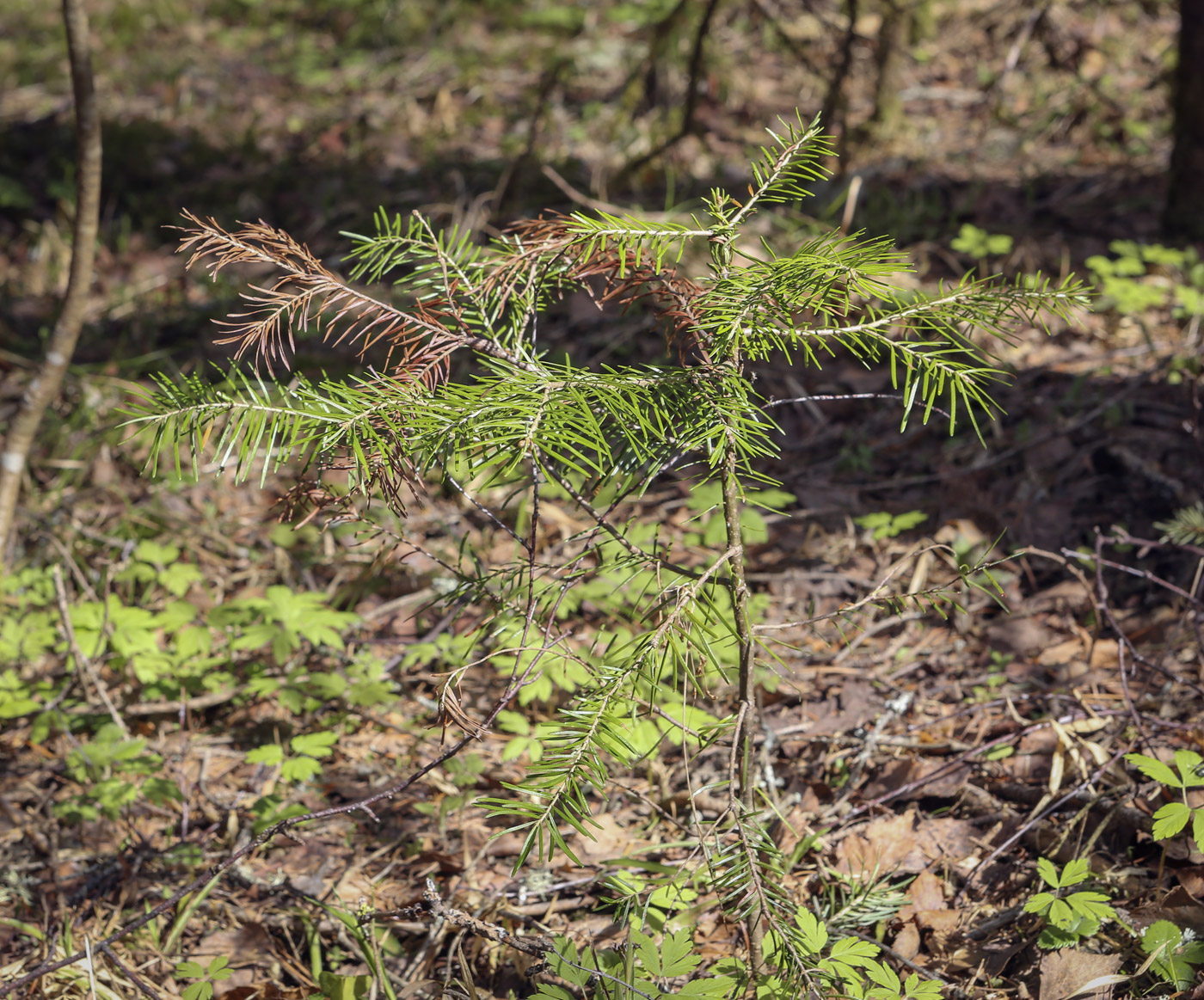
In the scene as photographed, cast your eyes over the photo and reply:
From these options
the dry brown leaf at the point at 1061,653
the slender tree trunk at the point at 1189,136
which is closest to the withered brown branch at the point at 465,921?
the dry brown leaf at the point at 1061,653

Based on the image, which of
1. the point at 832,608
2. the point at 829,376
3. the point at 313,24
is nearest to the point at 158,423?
the point at 832,608

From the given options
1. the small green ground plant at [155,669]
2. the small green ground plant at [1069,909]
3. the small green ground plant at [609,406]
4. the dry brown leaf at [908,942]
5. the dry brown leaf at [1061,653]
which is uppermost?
the small green ground plant at [609,406]

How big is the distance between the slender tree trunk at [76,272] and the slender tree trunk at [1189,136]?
14.1 feet

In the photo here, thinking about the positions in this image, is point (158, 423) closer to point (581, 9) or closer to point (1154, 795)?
point (1154, 795)

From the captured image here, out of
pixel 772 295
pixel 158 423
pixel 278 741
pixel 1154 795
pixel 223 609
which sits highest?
pixel 772 295

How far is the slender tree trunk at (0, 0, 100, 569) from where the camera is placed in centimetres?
285

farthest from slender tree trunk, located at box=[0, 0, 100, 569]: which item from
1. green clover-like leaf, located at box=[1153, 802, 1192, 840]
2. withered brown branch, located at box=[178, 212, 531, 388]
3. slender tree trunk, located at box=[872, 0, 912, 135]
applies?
slender tree trunk, located at box=[872, 0, 912, 135]

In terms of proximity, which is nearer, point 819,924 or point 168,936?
point 819,924

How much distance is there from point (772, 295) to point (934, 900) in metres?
1.49

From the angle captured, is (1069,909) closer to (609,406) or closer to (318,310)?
(609,406)

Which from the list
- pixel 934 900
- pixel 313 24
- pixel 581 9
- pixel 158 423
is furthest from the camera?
pixel 313 24

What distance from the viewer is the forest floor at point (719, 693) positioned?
209cm

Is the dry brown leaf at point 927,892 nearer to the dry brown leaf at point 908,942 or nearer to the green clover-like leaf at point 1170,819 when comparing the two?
the dry brown leaf at point 908,942

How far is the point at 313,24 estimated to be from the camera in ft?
28.5
